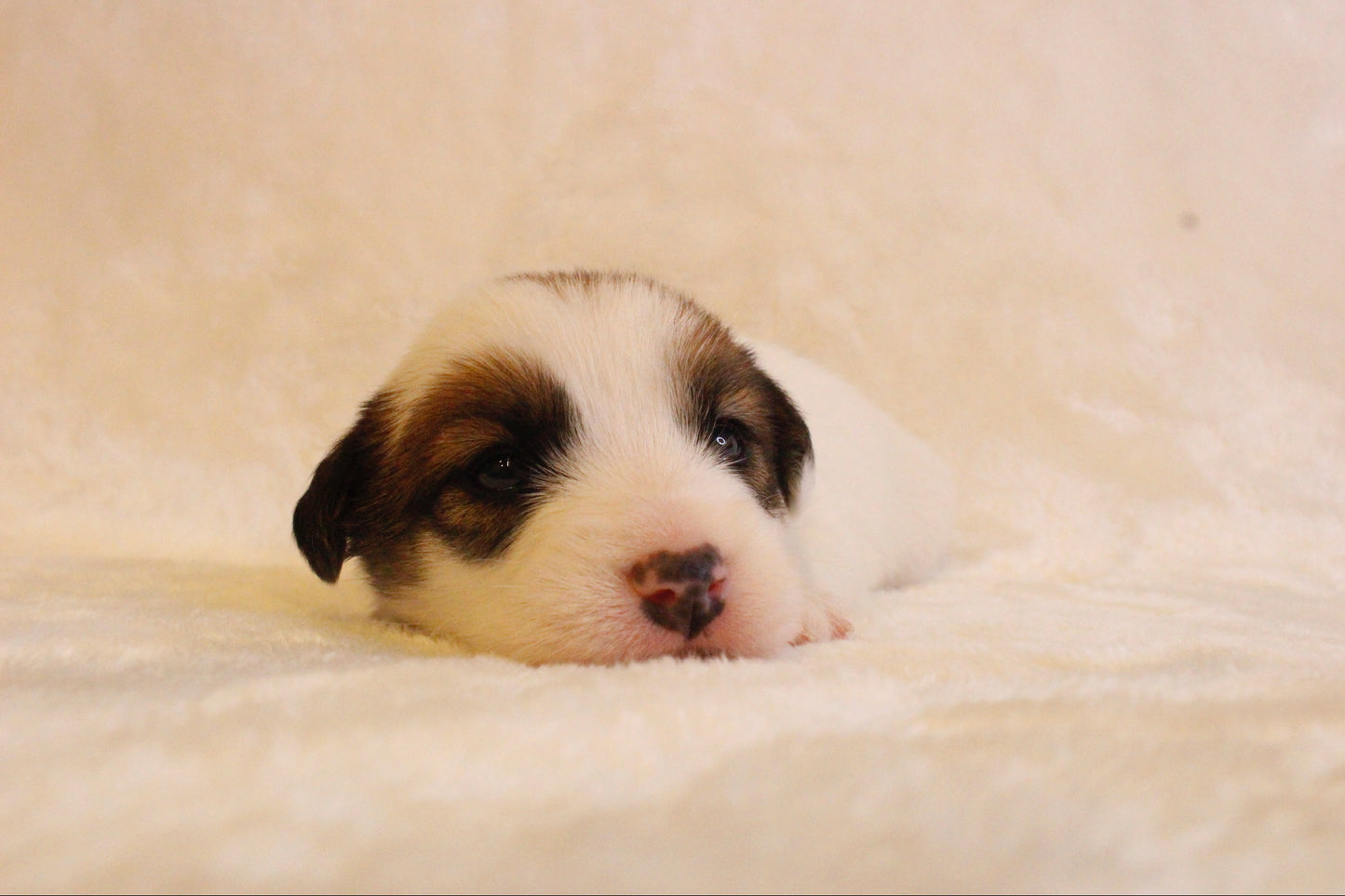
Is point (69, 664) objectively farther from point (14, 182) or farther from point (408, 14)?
point (408, 14)

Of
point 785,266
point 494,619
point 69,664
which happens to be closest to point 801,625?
point 494,619

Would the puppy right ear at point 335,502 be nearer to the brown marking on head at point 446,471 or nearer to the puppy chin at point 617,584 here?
the brown marking on head at point 446,471

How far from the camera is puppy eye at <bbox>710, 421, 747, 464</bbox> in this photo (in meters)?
1.94

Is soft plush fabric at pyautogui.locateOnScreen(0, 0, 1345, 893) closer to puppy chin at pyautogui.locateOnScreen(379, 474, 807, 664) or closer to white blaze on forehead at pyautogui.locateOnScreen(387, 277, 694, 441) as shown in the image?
puppy chin at pyautogui.locateOnScreen(379, 474, 807, 664)

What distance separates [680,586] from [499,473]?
0.46 m

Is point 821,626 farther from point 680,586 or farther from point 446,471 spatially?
point 446,471

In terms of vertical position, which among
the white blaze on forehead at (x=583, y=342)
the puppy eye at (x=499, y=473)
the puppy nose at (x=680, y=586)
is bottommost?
the puppy nose at (x=680, y=586)

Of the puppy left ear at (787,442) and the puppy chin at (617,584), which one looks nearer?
the puppy chin at (617,584)

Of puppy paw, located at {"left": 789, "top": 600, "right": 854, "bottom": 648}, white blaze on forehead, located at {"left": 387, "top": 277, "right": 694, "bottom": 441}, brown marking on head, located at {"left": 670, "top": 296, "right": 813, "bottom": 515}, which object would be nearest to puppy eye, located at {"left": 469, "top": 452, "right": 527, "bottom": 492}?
white blaze on forehead, located at {"left": 387, "top": 277, "right": 694, "bottom": 441}

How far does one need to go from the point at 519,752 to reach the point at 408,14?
3.43m

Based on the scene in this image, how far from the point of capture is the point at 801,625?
1825 millimetres

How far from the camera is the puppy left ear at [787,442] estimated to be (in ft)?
7.10

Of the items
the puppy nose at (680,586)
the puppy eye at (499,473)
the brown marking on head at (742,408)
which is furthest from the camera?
the brown marking on head at (742,408)

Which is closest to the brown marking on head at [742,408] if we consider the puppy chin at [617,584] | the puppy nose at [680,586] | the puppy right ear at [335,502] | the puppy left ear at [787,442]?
the puppy left ear at [787,442]
